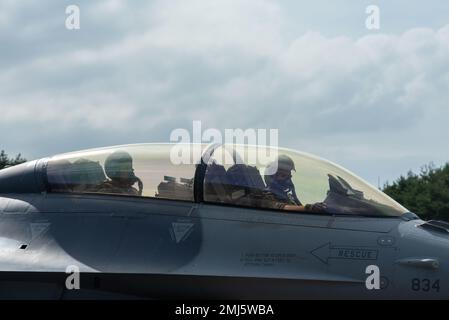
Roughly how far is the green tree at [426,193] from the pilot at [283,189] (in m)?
34.7

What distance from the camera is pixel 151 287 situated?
314 inches

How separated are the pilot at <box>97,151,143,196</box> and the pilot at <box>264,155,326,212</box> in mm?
1547

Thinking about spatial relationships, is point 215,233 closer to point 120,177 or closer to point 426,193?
point 120,177

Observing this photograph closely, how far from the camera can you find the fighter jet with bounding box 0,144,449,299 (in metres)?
7.54

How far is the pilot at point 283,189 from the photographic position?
8117 millimetres

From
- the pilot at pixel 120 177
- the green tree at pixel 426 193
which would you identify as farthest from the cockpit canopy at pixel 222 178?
the green tree at pixel 426 193

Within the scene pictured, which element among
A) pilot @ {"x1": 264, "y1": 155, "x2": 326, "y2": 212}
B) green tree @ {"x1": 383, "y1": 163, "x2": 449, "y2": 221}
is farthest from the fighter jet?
green tree @ {"x1": 383, "y1": 163, "x2": 449, "y2": 221}

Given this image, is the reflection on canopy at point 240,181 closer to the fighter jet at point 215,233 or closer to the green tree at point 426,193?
the fighter jet at point 215,233

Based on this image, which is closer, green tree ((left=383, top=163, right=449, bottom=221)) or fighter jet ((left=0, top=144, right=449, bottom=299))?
fighter jet ((left=0, top=144, right=449, bottom=299))

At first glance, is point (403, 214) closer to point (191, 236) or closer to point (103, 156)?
point (191, 236)

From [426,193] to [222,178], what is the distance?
38.3 meters

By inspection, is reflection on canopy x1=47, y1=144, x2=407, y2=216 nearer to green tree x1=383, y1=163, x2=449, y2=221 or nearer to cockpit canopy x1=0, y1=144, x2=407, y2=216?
cockpit canopy x1=0, y1=144, x2=407, y2=216

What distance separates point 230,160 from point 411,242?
2272mm
